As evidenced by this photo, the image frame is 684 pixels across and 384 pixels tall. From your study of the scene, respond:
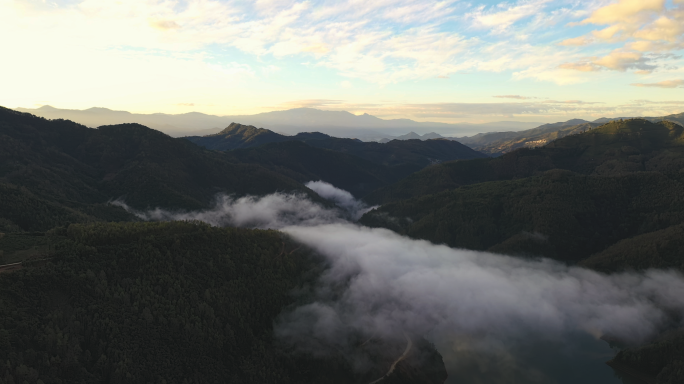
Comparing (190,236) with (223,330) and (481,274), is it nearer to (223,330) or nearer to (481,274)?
(223,330)

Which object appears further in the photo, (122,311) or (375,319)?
(375,319)

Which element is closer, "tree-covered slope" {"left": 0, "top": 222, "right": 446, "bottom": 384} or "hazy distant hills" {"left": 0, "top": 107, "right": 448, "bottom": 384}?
"tree-covered slope" {"left": 0, "top": 222, "right": 446, "bottom": 384}

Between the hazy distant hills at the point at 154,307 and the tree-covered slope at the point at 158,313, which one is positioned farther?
the hazy distant hills at the point at 154,307

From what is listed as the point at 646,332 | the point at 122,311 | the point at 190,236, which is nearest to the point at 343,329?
the point at 190,236

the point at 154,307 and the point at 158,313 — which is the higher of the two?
the point at 154,307

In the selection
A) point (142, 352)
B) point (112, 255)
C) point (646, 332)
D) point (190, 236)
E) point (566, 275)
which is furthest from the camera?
point (566, 275)

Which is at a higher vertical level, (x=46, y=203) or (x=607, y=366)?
(x=46, y=203)

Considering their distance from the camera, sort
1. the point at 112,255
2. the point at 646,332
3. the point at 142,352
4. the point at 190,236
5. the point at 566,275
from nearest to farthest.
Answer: the point at 142,352 → the point at 112,255 → the point at 190,236 → the point at 646,332 → the point at 566,275

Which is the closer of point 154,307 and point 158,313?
point 158,313
